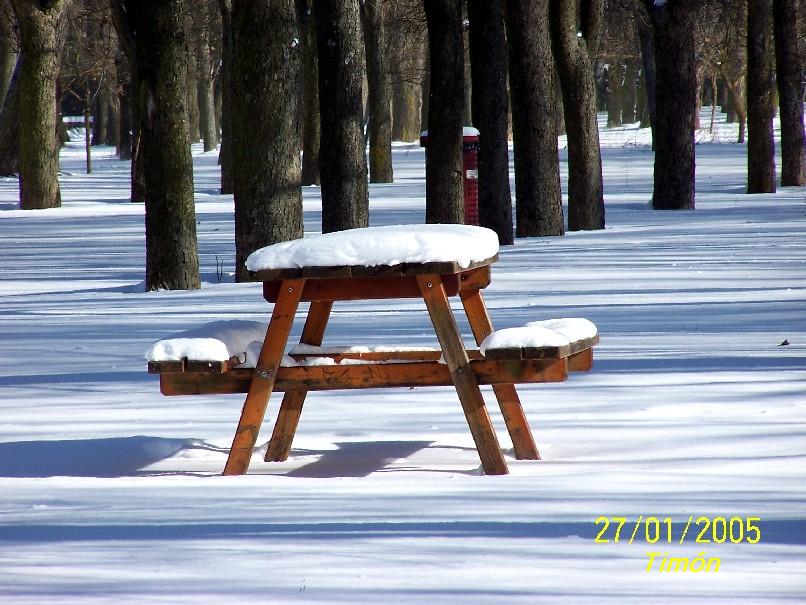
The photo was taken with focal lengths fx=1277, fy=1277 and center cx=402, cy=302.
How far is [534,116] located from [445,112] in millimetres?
1109

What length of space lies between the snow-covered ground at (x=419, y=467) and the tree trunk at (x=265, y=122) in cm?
69

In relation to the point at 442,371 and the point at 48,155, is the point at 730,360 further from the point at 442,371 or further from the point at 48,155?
the point at 48,155

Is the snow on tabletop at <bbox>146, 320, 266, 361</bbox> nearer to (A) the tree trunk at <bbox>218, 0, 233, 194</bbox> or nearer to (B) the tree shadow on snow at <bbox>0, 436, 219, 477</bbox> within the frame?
(B) the tree shadow on snow at <bbox>0, 436, 219, 477</bbox>

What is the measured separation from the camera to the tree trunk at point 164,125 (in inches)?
408

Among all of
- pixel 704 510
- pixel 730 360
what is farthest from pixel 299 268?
pixel 730 360

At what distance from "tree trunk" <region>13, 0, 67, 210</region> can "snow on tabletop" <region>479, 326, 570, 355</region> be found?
666 inches

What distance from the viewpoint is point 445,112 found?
1397 centimetres

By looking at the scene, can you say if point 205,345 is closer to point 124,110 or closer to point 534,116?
point 534,116

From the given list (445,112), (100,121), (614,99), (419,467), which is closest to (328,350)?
(419,467)

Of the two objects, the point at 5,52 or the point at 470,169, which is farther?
the point at 5,52

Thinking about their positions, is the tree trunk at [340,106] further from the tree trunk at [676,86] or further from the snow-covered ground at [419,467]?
the tree trunk at [676,86]

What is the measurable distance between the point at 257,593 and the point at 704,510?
1.35 meters

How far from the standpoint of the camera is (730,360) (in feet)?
22.0

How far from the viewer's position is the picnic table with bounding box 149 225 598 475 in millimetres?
4512
